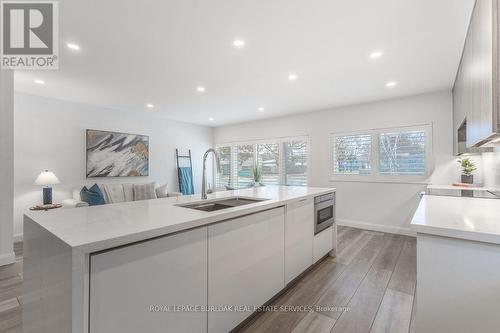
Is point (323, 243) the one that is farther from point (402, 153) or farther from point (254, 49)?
point (402, 153)

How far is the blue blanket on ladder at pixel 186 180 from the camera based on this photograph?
6059 millimetres

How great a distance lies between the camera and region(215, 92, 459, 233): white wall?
3613 millimetres

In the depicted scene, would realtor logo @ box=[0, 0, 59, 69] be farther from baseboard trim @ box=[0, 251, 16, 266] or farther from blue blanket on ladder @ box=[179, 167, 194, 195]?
blue blanket on ladder @ box=[179, 167, 194, 195]

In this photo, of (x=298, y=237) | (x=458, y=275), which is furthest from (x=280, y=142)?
(x=458, y=275)

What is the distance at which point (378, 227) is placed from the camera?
162 inches

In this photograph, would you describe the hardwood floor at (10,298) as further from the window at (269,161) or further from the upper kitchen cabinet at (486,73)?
the window at (269,161)

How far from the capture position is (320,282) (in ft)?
7.44

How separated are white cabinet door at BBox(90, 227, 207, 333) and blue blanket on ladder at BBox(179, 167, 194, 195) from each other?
502cm

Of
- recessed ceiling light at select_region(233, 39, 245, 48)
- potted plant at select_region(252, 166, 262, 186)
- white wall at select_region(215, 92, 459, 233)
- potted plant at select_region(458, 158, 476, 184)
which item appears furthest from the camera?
potted plant at select_region(252, 166, 262, 186)

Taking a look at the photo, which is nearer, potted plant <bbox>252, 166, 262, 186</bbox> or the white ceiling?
the white ceiling

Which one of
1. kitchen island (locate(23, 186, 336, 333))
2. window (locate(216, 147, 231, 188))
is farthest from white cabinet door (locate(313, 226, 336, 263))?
window (locate(216, 147, 231, 188))

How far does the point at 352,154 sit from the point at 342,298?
10.3ft

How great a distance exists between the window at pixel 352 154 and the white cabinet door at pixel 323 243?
6.50 feet

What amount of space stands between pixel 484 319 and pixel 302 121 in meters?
4.64
